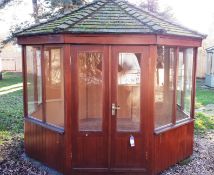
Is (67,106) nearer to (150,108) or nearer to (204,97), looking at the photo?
(150,108)

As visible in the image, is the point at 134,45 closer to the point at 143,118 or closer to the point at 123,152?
the point at 143,118

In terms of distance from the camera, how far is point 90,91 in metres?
5.96

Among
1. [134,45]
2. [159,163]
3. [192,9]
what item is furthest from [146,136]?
[192,9]

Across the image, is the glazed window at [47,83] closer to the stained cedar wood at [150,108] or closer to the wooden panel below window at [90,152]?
the wooden panel below window at [90,152]

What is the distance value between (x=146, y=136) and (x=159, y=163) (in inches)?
28.7

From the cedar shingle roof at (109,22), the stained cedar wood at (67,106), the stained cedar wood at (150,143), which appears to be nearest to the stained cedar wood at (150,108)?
the stained cedar wood at (150,143)

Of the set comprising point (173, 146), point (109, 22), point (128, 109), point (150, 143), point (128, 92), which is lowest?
point (173, 146)

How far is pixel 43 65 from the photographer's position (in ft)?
21.1

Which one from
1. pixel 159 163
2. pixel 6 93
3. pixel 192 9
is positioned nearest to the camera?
pixel 159 163

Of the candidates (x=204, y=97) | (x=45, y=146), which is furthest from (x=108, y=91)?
(x=204, y=97)

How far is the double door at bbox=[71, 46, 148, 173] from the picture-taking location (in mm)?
5863

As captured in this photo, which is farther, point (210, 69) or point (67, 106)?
point (210, 69)

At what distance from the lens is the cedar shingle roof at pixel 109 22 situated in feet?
18.9

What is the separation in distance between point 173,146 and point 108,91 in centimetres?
195
